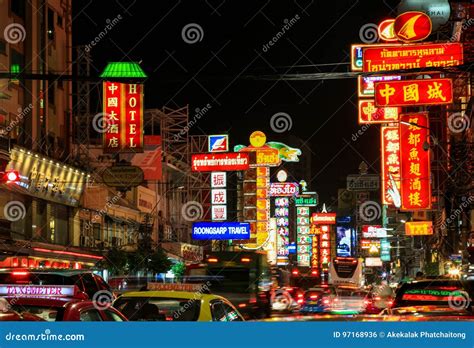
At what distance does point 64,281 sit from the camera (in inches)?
668

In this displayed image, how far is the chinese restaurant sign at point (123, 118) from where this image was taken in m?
31.0

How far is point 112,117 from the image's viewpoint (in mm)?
Answer: 31141

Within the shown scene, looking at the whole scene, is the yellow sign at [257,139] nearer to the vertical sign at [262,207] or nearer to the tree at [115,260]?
the vertical sign at [262,207]

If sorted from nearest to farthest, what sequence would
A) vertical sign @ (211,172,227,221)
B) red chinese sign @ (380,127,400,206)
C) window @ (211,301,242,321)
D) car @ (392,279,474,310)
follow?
window @ (211,301,242,321), car @ (392,279,474,310), red chinese sign @ (380,127,400,206), vertical sign @ (211,172,227,221)

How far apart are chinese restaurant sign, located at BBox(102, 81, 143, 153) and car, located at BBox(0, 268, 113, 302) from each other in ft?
42.7

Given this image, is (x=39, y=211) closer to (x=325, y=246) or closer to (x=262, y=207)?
(x=262, y=207)

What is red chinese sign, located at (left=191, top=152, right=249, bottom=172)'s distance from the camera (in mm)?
52375

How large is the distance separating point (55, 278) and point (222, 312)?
21.1 feet

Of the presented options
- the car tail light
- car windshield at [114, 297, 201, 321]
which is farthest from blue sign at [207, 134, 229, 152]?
car windshield at [114, 297, 201, 321]

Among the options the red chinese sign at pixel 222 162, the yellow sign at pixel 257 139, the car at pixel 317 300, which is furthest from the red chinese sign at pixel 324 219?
the car at pixel 317 300

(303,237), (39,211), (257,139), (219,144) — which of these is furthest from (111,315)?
(303,237)

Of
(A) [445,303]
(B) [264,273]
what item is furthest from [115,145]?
(A) [445,303]

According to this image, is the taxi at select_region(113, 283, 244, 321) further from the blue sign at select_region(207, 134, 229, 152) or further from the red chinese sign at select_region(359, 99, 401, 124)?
the blue sign at select_region(207, 134, 229, 152)
